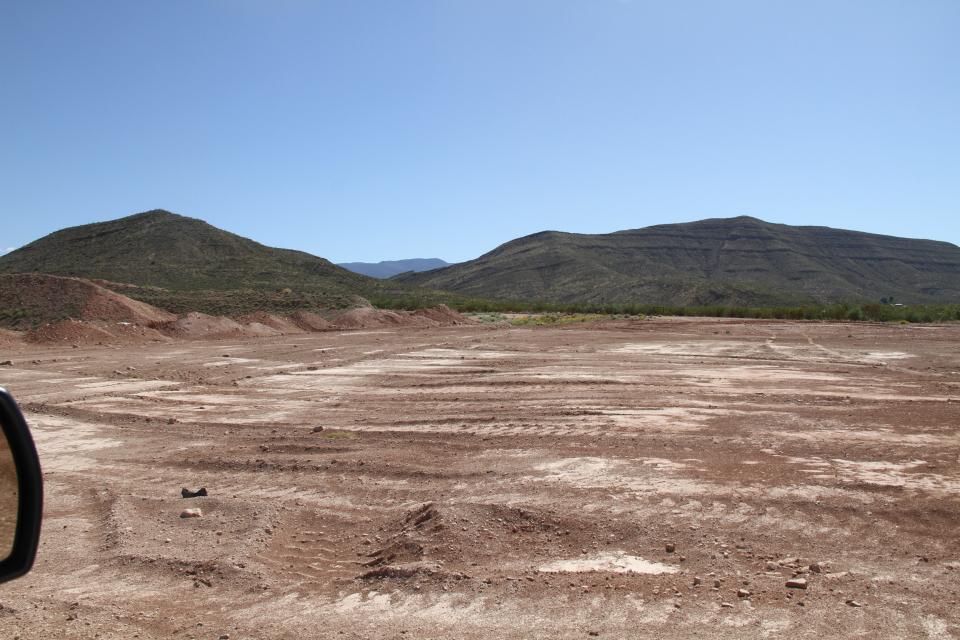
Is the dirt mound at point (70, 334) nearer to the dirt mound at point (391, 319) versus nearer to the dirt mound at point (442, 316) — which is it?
the dirt mound at point (391, 319)

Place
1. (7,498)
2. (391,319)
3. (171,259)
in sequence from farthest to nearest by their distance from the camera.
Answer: (171,259), (391,319), (7,498)

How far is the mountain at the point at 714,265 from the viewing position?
354 ft

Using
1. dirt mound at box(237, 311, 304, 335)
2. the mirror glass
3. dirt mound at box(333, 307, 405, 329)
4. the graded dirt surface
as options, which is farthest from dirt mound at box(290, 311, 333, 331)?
the mirror glass

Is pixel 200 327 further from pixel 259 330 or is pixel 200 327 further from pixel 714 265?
pixel 714 265

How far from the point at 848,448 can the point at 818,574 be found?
16.1 ft

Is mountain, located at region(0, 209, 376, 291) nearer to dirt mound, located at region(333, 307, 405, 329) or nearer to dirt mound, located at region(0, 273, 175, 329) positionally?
dirt mound, located at region(333, 307, 405, 329)

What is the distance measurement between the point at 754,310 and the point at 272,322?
129 ft

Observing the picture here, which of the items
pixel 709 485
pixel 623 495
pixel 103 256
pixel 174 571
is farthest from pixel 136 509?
pixel 103 256

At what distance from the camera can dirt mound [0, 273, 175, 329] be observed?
124 feet

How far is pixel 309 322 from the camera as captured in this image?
43469 millimetres

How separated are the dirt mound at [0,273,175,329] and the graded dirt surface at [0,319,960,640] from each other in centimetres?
2322

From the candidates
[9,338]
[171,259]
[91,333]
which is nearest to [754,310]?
[91,333]

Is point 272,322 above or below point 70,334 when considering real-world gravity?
above

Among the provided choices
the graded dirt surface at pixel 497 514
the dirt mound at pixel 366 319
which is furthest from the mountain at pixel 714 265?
the graded dirt surface at pixel 497 514
